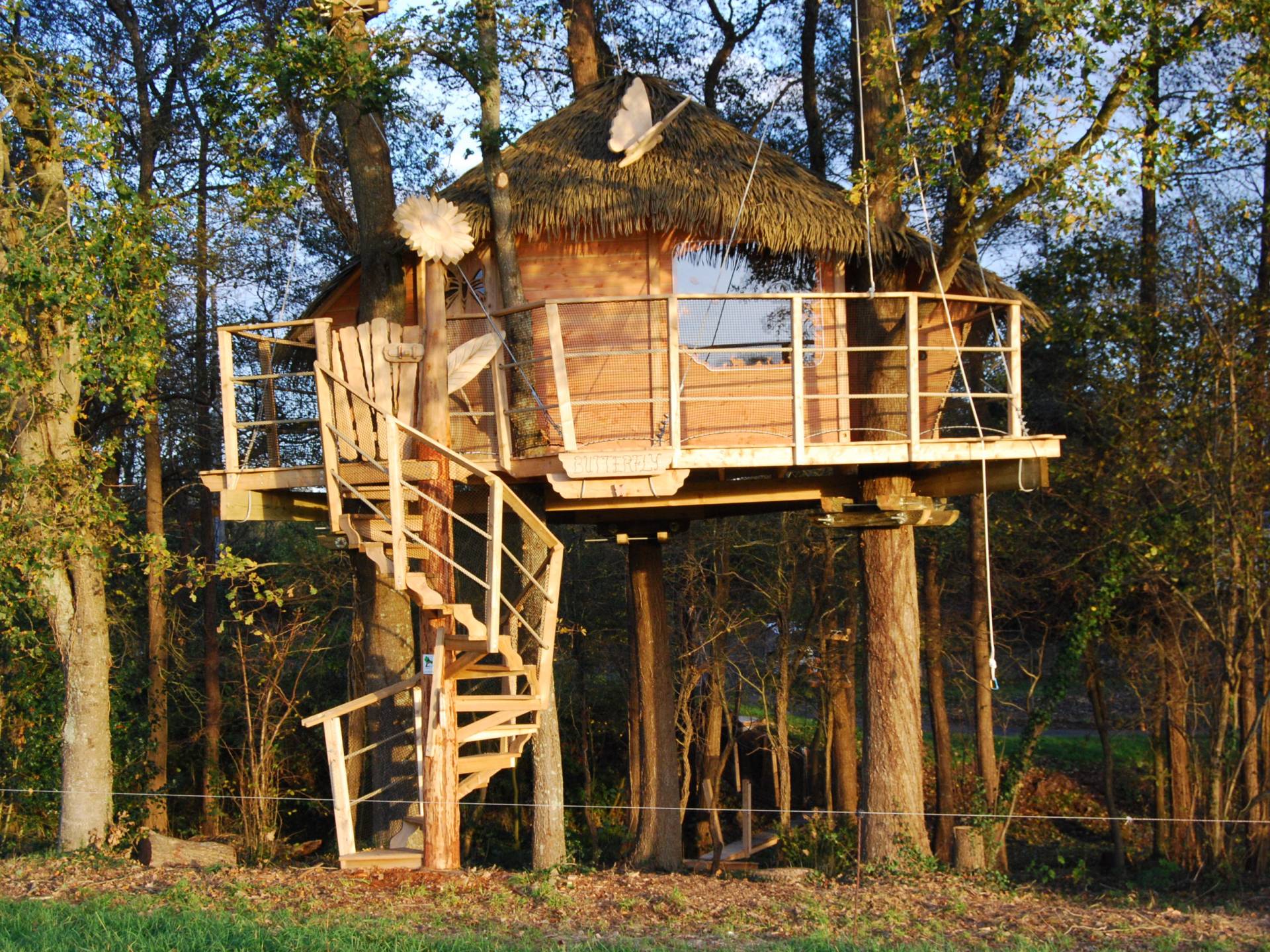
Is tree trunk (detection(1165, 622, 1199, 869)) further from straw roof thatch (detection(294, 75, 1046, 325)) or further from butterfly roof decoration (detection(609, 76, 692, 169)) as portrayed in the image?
butterfly roof decoration (detection(609, 76, 692, 169))

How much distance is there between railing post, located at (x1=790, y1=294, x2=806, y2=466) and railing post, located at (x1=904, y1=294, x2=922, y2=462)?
34.5 inches

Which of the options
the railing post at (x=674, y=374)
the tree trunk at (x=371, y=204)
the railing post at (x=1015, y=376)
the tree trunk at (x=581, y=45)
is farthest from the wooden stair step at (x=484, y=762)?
the tree trunk at (x=581, y=45)

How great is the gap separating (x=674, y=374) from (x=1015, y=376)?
9.98ft

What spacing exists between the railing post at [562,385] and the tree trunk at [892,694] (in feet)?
12.1

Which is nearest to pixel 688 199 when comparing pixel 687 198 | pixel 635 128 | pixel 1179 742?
pixel 687 198

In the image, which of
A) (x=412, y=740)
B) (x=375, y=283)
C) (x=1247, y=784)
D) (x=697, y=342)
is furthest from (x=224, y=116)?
(x=1247, y=784)

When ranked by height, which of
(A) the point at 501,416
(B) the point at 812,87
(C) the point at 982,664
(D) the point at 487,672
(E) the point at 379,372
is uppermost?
(B) the point at 812,87

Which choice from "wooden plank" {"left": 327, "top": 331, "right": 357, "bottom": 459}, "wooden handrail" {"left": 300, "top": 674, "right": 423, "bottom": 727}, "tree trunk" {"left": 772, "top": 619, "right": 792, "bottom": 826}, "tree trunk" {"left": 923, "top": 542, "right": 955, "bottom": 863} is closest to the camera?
"wooden handrail" {"left": 300, "top": 674, "right": 423, "bottom": 727}

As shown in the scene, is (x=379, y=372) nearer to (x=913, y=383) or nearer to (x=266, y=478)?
(x=266, y=478)

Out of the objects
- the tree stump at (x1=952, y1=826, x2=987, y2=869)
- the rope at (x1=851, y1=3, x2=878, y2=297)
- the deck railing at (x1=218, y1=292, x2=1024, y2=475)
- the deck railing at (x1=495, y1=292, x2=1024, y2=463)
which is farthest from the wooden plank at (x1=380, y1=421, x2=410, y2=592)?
the tree stump at (x1=952, y1=826, x2=987, y2=869)

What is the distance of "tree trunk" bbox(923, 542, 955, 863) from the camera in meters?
18.4

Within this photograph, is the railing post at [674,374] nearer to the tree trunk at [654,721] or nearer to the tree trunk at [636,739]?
the tree trunk at [654,721]

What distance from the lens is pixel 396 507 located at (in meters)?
9.32

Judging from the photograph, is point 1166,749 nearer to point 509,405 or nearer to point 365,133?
point 509,405
